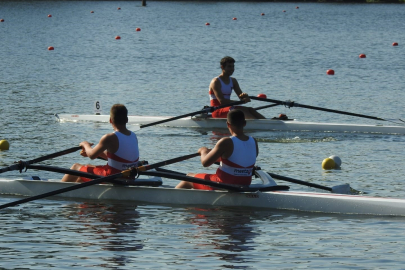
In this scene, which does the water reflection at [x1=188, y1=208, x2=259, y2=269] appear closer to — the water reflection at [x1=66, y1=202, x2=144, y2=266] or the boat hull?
the boat hull

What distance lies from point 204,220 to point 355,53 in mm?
28310

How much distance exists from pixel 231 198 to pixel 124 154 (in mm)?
1474

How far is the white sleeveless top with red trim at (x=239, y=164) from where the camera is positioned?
9930 millimetres

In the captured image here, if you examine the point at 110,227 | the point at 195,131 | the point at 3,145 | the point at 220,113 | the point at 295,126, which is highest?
the point at 220,113

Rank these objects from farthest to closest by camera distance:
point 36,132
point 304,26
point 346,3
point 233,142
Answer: point 346,3 < point 304,26 < point 36,132 < point 233,142

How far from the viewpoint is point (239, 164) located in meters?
10.0

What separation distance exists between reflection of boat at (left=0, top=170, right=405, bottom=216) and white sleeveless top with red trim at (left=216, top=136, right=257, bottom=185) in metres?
0.19

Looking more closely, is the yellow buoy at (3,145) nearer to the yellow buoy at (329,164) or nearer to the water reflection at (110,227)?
the water reflection at (110,227)

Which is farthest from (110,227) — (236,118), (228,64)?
(228,64)

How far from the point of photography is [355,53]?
36906 millimetres

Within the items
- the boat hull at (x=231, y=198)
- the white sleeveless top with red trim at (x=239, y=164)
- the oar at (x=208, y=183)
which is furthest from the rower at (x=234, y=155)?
the boat hull at (x=231, y=198)

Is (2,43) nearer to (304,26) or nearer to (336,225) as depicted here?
(304,26)

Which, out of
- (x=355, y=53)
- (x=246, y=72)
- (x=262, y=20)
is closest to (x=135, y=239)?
(x=246, y=72)

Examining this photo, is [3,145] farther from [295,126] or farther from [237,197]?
[237,197]
